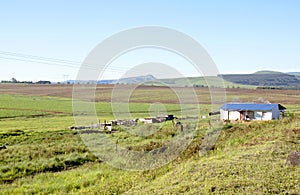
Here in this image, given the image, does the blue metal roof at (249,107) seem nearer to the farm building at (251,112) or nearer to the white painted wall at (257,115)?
the farm building at (251,112)

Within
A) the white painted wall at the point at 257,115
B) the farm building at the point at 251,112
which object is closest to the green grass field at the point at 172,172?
the farm building at the point at 251,112

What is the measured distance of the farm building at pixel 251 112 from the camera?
44344 mm

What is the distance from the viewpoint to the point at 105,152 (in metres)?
21.7

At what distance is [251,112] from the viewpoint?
4547cm

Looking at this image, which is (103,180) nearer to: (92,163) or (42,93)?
(92,163)

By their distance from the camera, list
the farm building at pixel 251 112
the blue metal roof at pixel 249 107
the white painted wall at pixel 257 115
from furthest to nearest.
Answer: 1. the white painted wall at pixel 257 115
2. the blue metal roof at pixel 249 107
3. the farm building at pixel 251 112

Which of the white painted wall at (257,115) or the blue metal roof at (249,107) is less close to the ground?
the blue metal roof at (249,107)

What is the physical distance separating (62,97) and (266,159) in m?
94.2

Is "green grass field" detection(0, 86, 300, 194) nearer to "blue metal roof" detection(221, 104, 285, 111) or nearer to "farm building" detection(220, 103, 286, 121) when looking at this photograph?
"farm building" detection(220, 103, 286, 121)

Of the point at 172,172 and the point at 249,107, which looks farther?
the point at 249,107

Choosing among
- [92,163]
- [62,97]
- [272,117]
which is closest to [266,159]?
[92,163]

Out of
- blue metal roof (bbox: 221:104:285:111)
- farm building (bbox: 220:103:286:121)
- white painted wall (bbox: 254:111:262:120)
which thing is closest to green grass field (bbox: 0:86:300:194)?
farm building (bbox: 220:103:286:121)

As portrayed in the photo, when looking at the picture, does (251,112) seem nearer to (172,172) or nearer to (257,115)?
(257,115)

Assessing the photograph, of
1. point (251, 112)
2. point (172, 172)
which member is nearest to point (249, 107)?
point (251, 112)
